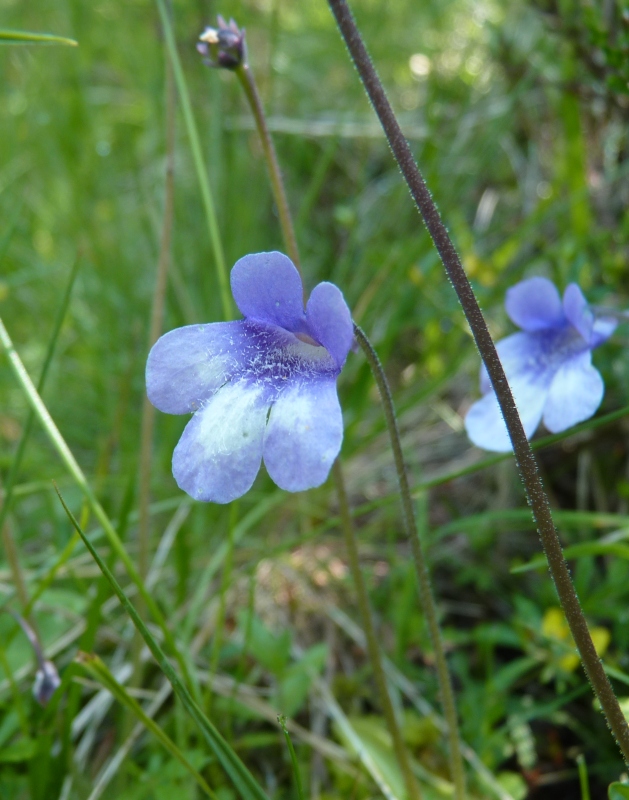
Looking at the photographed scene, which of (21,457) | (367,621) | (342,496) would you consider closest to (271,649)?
(367,621)

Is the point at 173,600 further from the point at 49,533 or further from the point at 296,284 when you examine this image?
the point at 296,284

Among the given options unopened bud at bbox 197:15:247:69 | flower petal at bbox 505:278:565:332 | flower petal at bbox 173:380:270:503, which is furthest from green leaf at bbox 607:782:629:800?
unopened bud at bbox 197:15:247:69

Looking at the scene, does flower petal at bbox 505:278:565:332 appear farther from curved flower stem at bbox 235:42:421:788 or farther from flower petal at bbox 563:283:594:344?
curved flower stem at bbox 235:42:421:788

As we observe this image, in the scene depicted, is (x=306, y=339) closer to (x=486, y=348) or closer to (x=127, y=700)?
(x=486, y=348)

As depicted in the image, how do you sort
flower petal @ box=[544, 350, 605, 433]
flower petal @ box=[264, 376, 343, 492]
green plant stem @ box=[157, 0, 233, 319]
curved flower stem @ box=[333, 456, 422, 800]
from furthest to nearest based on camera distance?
1. green plant stem @ box=[157, 0, 233, 319]
2. curved flower stem @ box=[333, 456, 422, 800]
3. flower petal @ box=[544, 350, 605, 433]
4. flower petal @ box=[264, 376, 343, 492]

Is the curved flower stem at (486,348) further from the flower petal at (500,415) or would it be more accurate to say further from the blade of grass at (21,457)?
the blade of grass at (21,457)

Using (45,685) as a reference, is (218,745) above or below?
above

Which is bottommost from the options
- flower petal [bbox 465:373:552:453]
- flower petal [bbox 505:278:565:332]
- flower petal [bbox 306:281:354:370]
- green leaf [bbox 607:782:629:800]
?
green leaf [bbox 607:782:629:800]
